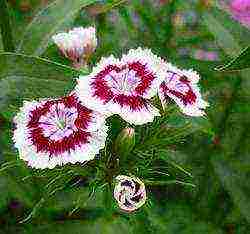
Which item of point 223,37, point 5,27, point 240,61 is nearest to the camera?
point 240,61

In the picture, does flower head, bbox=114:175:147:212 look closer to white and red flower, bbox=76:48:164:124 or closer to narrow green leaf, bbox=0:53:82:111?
white and red flower, bbox=76:48:164:124

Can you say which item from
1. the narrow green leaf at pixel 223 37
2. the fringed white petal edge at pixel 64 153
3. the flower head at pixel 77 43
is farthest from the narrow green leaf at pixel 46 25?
the fringed white petal edge at pixel 64 153

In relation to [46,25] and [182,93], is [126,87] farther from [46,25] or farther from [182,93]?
[46,25]

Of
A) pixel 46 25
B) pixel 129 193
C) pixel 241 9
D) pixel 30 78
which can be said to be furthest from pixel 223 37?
pixel 129 193

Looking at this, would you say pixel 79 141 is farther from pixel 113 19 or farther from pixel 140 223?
pixel 113 19

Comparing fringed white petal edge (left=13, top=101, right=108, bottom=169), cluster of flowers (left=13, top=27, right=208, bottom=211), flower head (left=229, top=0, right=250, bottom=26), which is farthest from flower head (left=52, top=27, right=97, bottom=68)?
flower head (left=229, top=0, right=250, bottom=26)

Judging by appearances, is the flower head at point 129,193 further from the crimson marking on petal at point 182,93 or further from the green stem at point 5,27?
the green stem at point 5,27
